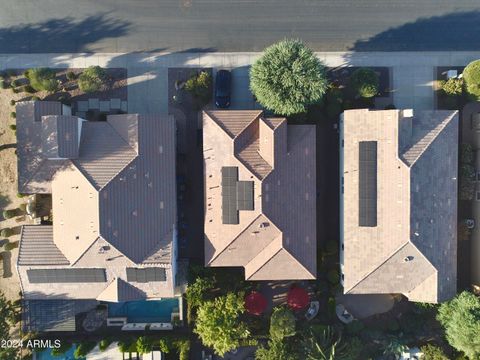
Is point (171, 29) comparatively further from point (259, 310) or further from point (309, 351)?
point (309, 351)

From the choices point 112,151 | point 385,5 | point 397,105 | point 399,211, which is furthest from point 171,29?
point 399,211

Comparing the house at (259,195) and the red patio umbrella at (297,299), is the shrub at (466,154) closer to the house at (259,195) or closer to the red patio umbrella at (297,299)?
the house at (259,195)

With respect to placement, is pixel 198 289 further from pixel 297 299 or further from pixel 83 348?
pixel 83 348

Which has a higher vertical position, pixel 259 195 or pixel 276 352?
pixel 259 195

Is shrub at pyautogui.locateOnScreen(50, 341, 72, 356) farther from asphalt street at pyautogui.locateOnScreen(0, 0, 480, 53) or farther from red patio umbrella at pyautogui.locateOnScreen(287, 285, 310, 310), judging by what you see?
asphalt street at pyautogui.locateOnScreen(0, 0, 480, 53)

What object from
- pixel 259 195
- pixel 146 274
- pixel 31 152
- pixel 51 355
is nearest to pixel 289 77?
pixel 259 195

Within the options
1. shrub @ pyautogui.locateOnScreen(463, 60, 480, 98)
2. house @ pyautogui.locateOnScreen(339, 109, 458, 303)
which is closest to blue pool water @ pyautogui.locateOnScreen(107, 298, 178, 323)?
house @ pyautogui.locateOnScreen(339, 109, 458, 303)
